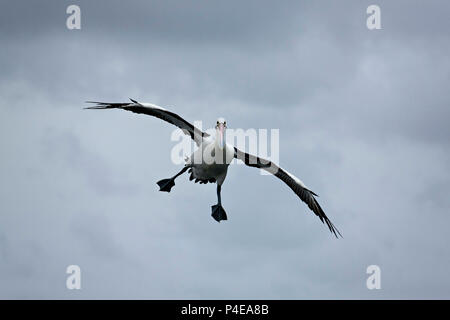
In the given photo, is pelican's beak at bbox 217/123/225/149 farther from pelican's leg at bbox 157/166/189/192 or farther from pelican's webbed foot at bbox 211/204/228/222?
pelican's webbed foot at bbox 211/204/228/222

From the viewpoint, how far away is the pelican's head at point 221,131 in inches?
1135

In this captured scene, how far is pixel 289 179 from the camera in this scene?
113 feet

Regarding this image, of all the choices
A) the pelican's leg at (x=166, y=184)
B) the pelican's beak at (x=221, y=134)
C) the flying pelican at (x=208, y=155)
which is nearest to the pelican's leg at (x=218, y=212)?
the flying pelican at (x=208, y=155)

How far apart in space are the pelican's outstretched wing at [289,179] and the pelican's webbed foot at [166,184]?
2.62 meters

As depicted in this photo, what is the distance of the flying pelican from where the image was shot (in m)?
29.5

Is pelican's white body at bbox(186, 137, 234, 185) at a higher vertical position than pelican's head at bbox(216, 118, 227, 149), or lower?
lower

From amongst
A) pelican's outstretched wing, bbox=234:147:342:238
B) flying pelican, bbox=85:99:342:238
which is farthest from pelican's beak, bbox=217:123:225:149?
pelican's outstretched wing, bbox=234:147:342:238

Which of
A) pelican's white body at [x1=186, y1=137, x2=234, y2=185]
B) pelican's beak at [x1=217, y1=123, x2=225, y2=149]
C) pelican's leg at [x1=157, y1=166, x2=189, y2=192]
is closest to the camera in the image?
pelican's beak at [x1=217, y1=123, x2=225, y2=149]

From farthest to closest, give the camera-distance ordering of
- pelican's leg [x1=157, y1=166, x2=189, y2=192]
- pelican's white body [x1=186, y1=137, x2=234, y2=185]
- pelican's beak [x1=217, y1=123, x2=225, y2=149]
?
1. pelican's leg [x1=157, y1=166, x2=189, y2=192]
2. pelican's white body [x1=186, y1=137, x2=234, y2=185]
3. pelican's beak [x1=217, y1=123, x2=225, y2=149]

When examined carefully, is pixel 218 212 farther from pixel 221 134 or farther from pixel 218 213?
pixel 221 134

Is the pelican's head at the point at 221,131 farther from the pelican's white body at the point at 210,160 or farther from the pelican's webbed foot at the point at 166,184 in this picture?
the pelican's webbed foot at the point at 166,184
